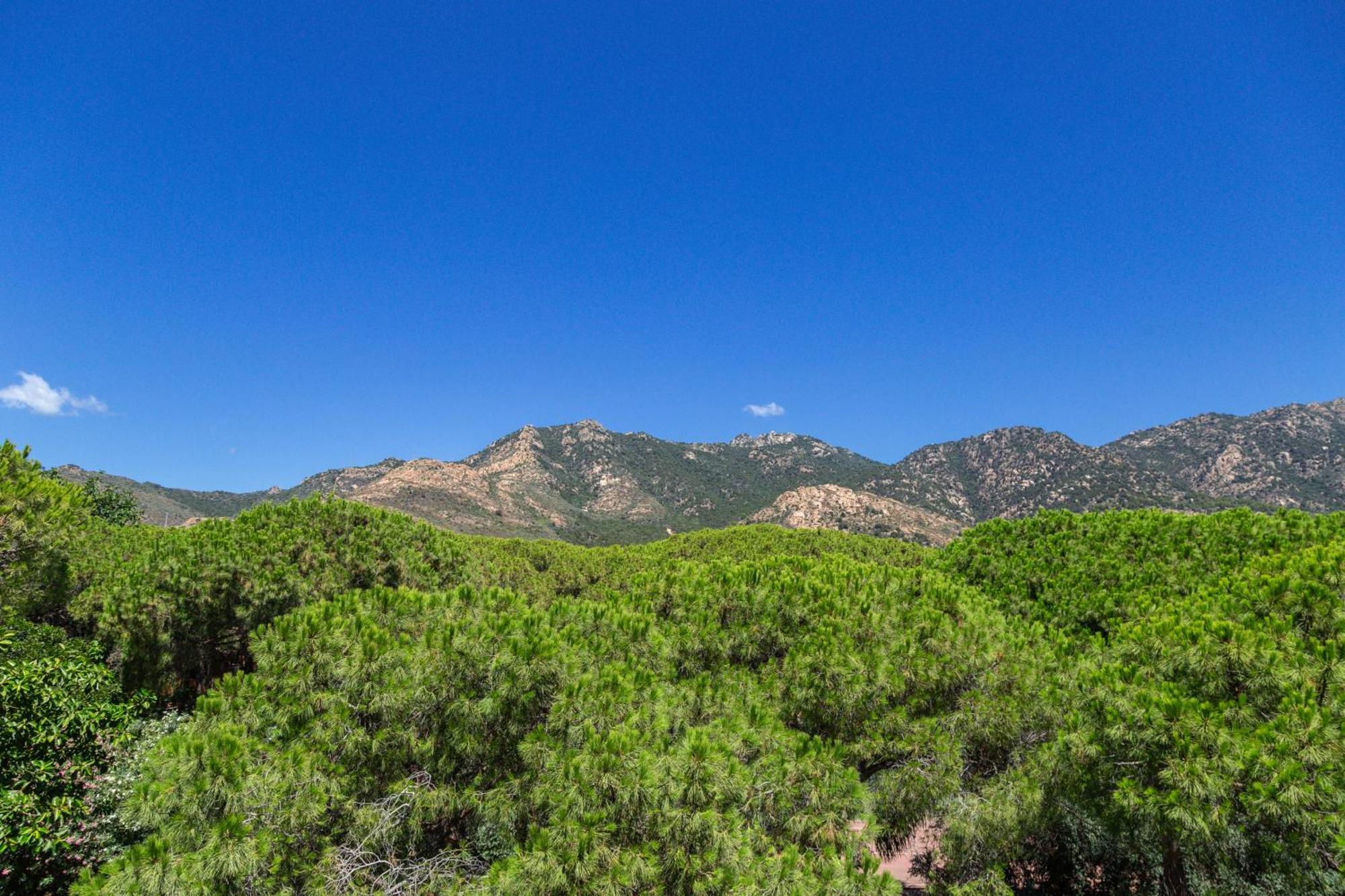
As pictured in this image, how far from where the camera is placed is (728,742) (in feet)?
19.7

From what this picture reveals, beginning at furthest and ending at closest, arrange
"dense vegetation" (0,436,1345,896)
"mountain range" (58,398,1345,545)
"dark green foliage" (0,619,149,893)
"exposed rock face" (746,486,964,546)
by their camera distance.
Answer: "mountain range" (58,398,1345,545)
"exposed rock face" (746,486,964,546)
"dark green foliage" (0,619,149,893)
"dense vegetation" (0,436,1345,896)

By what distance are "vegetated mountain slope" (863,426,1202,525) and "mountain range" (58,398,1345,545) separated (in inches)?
14.0

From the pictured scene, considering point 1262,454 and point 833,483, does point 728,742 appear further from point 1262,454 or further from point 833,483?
point 1262,454

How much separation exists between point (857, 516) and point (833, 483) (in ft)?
118

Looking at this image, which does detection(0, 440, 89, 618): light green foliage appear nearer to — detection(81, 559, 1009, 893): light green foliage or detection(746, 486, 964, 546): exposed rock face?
detection(81, 559, 1009, 893): light green foliage

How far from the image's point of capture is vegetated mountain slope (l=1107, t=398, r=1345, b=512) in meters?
103

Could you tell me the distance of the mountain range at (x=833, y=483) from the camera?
320 feet

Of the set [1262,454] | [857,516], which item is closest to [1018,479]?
[857,516]

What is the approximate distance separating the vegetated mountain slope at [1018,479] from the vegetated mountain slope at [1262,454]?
407 inches

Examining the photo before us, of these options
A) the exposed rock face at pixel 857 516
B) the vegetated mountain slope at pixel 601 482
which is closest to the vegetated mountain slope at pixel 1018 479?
the exposed rock face at pixel 857 516

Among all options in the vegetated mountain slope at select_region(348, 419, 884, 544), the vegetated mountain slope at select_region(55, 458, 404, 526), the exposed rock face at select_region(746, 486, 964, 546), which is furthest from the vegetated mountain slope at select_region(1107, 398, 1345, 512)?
the vegetated mountain slope at select_region(55, 458, 404, 526)

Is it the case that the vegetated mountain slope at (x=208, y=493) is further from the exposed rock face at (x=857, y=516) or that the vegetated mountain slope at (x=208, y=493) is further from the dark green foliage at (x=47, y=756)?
the dark green foliage at (x=47, y=756)

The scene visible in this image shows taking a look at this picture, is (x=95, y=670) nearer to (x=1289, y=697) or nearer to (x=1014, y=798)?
(x=1014, y=798)

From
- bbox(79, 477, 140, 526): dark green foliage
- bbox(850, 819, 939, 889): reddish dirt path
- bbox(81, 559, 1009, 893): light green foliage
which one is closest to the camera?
bbox(81, 559, 1009, 893): light green foliage
